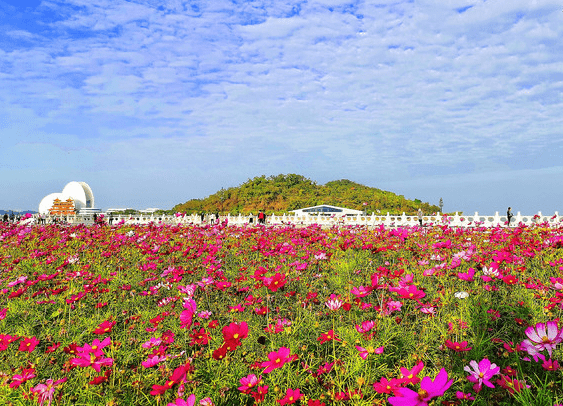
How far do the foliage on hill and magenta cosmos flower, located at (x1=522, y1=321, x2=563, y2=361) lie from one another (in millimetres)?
42412

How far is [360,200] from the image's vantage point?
49500mm

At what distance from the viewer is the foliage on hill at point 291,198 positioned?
47094mm

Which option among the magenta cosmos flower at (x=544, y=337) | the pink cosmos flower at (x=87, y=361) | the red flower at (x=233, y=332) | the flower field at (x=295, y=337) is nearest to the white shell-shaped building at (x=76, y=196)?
the flower field at (x=295, y=337)

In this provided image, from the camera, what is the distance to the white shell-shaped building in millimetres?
51312

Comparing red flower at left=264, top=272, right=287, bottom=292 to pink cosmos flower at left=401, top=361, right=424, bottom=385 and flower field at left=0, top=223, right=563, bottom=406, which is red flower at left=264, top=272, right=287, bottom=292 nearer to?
flower field at left=0, top=223, right=563, bottom=406

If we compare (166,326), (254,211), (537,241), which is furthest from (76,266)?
(254,211)

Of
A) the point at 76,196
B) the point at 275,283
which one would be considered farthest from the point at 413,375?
the point at 76,196

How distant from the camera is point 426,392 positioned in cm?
119

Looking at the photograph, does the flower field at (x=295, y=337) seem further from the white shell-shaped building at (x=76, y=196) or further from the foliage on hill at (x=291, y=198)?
the white shell-shaped building at (x=76, y=196)

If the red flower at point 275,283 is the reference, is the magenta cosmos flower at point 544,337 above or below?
below

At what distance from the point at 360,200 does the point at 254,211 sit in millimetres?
14487

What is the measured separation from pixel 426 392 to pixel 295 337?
5.55ft

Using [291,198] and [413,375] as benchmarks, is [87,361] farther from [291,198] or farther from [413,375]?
[291,198]

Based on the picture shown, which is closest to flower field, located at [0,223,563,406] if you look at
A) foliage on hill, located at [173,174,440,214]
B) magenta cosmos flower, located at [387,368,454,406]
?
magenta cosmos flower, located at [387,368,454,406]
